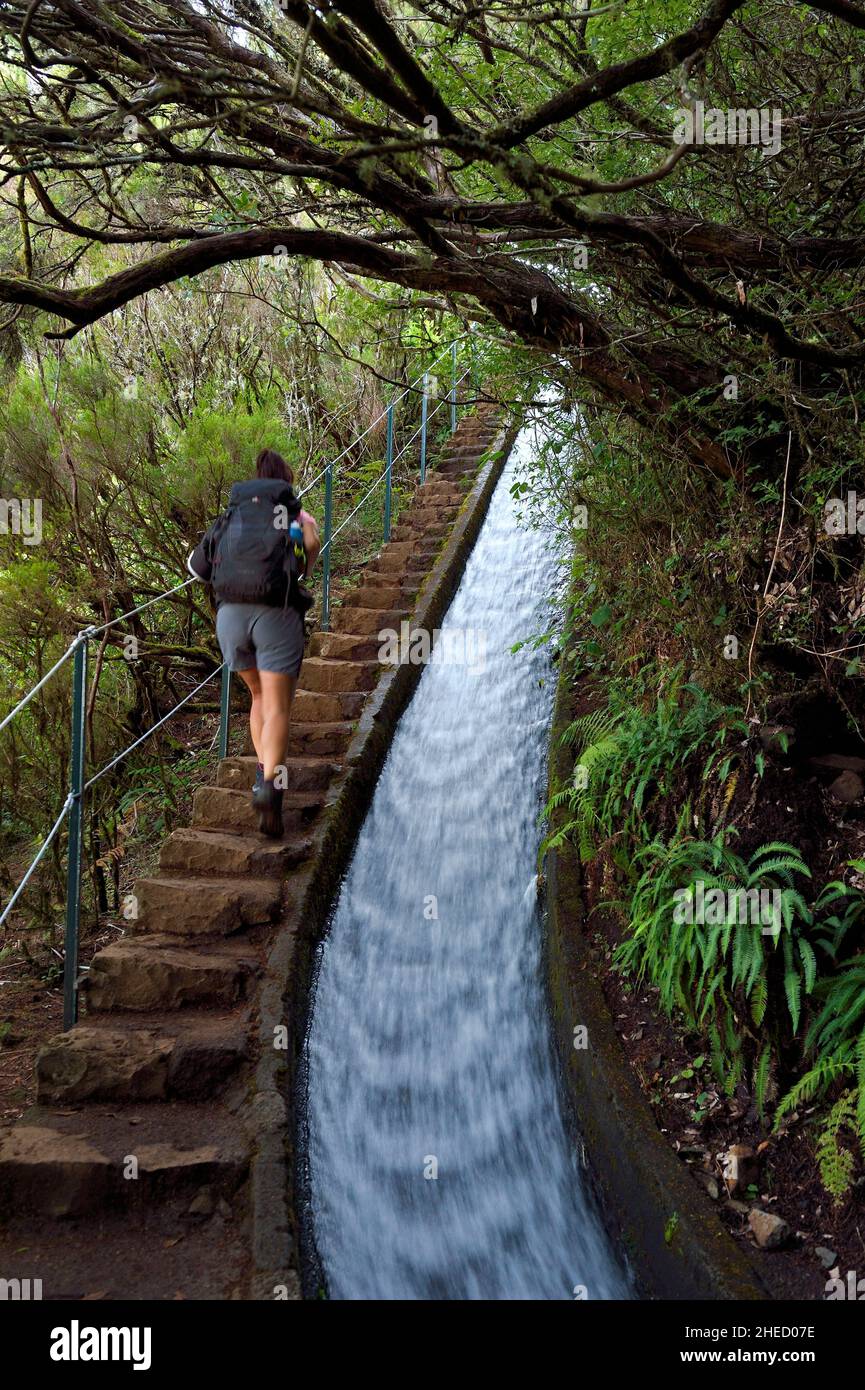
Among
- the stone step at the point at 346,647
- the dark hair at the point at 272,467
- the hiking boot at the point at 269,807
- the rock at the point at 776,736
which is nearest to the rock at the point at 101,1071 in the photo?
the hiking boot at the point at 269,807

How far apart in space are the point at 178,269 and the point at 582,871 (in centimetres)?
359

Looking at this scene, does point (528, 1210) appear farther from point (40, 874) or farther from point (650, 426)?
point (650, 426)

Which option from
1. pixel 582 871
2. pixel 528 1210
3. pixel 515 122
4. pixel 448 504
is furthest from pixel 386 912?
pixel 448 504

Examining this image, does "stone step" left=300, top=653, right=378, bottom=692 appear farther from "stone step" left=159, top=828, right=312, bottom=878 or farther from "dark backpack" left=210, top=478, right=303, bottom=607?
"dark backpack" left=210, top=478, right=303, bottom=607

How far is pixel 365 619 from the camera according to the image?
7.39 m

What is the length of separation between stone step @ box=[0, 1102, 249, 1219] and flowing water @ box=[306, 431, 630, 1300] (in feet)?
1.66

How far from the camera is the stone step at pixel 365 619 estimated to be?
7.33m

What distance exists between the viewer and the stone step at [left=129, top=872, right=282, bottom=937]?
446cm

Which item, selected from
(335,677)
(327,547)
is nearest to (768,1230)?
(335,677)

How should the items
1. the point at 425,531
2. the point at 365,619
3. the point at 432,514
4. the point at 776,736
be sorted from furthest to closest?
the point at 432,514 < the point at 425,531 < the point at 365,619 < the point at 776,736

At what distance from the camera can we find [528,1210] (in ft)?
12.7

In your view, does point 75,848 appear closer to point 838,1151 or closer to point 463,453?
point 838,1151

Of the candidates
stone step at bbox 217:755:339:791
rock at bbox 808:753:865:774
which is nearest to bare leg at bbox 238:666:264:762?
stone step at bbox 217:755:339:791

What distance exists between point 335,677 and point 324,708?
1.28 ft
